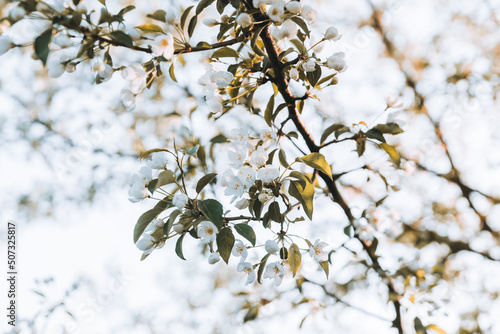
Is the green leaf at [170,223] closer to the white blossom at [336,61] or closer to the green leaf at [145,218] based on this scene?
the green leaf at [145,218]

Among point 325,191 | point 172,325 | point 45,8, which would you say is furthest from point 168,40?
point 172,325

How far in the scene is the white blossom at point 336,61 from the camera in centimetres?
110

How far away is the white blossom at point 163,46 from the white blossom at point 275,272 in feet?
2.08

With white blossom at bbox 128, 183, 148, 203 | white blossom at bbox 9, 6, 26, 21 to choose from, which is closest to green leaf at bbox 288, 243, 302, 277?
white blossom at bbox 128, 183, 148, 203

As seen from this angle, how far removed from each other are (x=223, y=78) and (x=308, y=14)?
287 millimetres

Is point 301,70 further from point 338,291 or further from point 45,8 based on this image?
point 338,291

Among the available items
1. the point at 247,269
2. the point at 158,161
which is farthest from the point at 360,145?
the point at 158,161

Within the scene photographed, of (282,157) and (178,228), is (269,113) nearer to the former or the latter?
(282,157)

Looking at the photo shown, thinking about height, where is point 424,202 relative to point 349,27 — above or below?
below

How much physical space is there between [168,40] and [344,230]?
110 centimetres

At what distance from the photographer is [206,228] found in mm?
962

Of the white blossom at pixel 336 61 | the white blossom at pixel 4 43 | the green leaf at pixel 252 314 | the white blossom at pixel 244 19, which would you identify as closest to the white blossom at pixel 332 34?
the white blossom at pixel 336 61

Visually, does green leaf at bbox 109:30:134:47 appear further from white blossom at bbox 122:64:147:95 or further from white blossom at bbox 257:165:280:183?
white blossom at bbox 257:165:280:183

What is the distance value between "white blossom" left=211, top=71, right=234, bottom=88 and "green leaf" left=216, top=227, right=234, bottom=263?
15.9 inches
